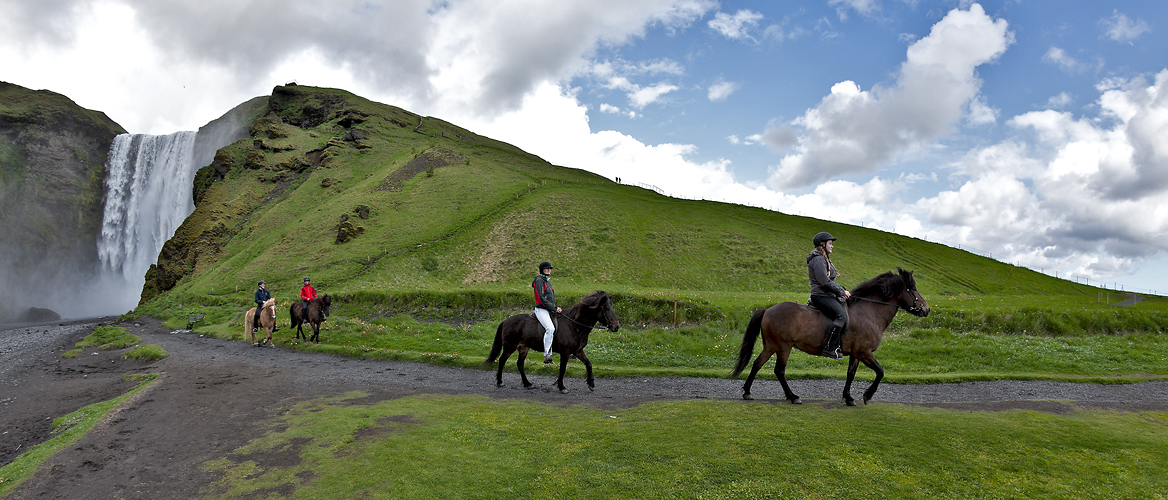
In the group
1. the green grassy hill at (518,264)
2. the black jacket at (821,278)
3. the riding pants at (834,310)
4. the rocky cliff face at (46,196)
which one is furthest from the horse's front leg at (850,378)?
the rocky cliff face at (46,196)

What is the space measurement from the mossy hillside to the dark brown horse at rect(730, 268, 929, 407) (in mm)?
18415

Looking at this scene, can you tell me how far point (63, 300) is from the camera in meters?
83.0

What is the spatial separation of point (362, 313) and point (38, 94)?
13153 cm

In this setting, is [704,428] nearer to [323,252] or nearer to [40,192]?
[323,252]

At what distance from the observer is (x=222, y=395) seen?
14273mm

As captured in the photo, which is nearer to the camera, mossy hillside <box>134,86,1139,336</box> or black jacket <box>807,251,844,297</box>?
black jacket <box>807,251,844,297</box>

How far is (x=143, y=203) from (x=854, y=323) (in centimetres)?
11238

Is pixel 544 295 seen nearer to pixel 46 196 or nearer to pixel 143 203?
pixel 143 203

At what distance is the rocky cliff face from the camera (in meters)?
84.2

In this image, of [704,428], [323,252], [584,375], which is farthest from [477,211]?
[704,428]

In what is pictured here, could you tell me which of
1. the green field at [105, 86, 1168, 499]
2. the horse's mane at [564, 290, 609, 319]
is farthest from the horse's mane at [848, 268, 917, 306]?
the horse's mane at [564, 290, 609, 319]

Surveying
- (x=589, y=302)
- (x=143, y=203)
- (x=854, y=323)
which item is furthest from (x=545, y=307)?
(x=143, y=203)

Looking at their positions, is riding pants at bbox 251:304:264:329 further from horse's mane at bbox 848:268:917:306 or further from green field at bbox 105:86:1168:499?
horse's mane at bbox 848:268:917:306

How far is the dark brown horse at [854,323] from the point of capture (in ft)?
35.7
